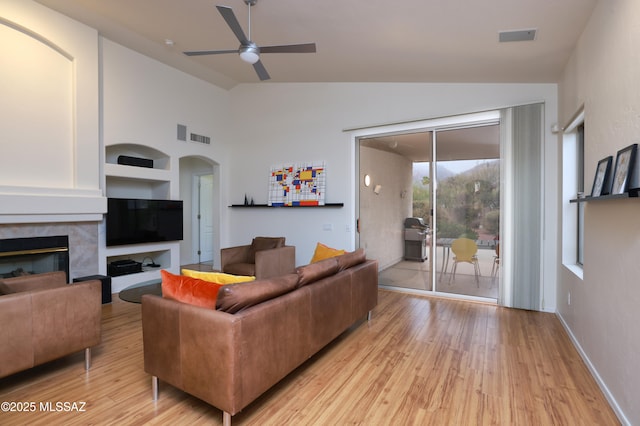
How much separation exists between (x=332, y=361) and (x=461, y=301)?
2.44 m

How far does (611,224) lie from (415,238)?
2.71 m

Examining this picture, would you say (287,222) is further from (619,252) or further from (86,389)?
(619,252)

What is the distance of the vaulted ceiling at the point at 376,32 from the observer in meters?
2.57

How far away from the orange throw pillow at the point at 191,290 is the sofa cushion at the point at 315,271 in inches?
27.5

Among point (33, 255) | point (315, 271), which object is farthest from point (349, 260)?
point (33, 255)

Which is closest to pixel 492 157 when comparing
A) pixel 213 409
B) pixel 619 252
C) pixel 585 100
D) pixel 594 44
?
pixel 585 100

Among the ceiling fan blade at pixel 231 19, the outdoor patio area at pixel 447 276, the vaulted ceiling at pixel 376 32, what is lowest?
the outdoor patio area at pixel 447 276

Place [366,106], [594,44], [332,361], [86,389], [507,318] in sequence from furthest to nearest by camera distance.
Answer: [366,106] < [507,318] < [332,361] < [594,44] < [86,389]

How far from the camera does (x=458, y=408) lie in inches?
79.5

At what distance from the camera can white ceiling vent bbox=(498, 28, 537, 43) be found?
2.70 m

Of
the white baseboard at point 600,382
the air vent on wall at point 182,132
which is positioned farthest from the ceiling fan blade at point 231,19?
the white baseboard at point 600,382

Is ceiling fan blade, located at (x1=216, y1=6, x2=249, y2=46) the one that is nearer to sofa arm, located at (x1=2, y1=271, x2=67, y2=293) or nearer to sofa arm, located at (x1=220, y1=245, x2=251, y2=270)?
sofa arm, located at (x1=2, y1=271, x2=67, y2=293)

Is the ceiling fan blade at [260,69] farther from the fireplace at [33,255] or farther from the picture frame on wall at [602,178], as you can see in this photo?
the fireplace at [33,255]

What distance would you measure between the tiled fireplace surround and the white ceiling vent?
17.6 feet
